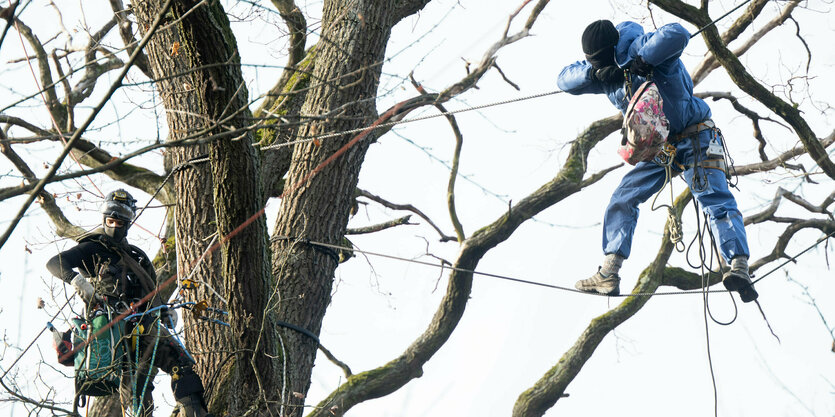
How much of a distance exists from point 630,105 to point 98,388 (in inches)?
125

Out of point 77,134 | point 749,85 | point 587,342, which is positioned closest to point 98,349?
point 77,134

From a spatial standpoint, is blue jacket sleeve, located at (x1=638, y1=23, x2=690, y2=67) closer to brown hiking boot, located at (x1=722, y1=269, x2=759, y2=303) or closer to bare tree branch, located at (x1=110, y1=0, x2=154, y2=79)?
brown hiking boot, located at (x1=722, y1=269, x2=759, y2=303)

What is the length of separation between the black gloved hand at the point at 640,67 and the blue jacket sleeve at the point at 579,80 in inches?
11.3

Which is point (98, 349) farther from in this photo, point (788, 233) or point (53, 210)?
point (788, 233)

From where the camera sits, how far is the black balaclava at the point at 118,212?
15.8 feet

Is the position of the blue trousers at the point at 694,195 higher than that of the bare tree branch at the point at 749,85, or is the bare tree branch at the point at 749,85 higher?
the bare tree branch at the point at 749,85

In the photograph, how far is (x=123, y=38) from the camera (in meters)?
6.67

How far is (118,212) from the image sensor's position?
4828 mm

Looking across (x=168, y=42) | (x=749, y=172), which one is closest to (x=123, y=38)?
(x=168, y=42)

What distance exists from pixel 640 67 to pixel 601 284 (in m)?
1.33

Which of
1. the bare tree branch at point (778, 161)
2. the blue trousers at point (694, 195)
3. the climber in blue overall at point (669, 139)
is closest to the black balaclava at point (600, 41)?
the climber in blue overall at point (669, 139)

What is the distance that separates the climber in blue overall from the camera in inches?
194

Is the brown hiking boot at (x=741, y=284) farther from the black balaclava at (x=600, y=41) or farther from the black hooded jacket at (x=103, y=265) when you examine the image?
the black hooded jacket at (x=103, y=265)

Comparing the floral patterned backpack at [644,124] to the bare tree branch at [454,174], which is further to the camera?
the bare tree branch at [454,174]
